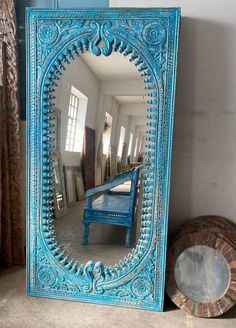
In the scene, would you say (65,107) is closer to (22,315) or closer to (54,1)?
(54,1)

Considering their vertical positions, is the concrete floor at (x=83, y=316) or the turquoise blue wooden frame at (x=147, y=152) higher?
the turquoise blue wooden frame at (x=147, y=152)

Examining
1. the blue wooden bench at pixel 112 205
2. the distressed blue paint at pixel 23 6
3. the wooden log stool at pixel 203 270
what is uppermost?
the distressed blue paint at pixel 23 6

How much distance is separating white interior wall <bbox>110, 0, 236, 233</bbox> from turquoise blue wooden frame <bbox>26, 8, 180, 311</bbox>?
292 mm

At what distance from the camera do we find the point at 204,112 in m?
1.98

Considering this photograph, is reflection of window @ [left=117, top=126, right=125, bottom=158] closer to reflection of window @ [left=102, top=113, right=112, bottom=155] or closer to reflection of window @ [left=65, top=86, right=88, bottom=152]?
reflection of window @ [left=102, top=113, right=112, bottom=155]

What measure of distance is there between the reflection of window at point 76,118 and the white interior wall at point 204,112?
0.65 meters

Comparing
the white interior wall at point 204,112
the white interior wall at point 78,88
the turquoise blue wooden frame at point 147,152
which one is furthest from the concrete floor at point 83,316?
the white interior wall at point 78,88

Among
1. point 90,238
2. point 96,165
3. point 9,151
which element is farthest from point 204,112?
point 9,151

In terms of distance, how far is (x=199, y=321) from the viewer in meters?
1.75

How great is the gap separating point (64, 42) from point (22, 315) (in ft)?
5.58

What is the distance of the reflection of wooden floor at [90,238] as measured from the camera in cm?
192

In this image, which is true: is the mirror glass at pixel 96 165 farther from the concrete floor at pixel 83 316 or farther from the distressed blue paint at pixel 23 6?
the distressed blue paint at pixel 23 6

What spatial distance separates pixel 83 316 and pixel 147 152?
108cm

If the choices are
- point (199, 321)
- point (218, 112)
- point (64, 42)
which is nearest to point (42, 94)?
point (64, 42)
